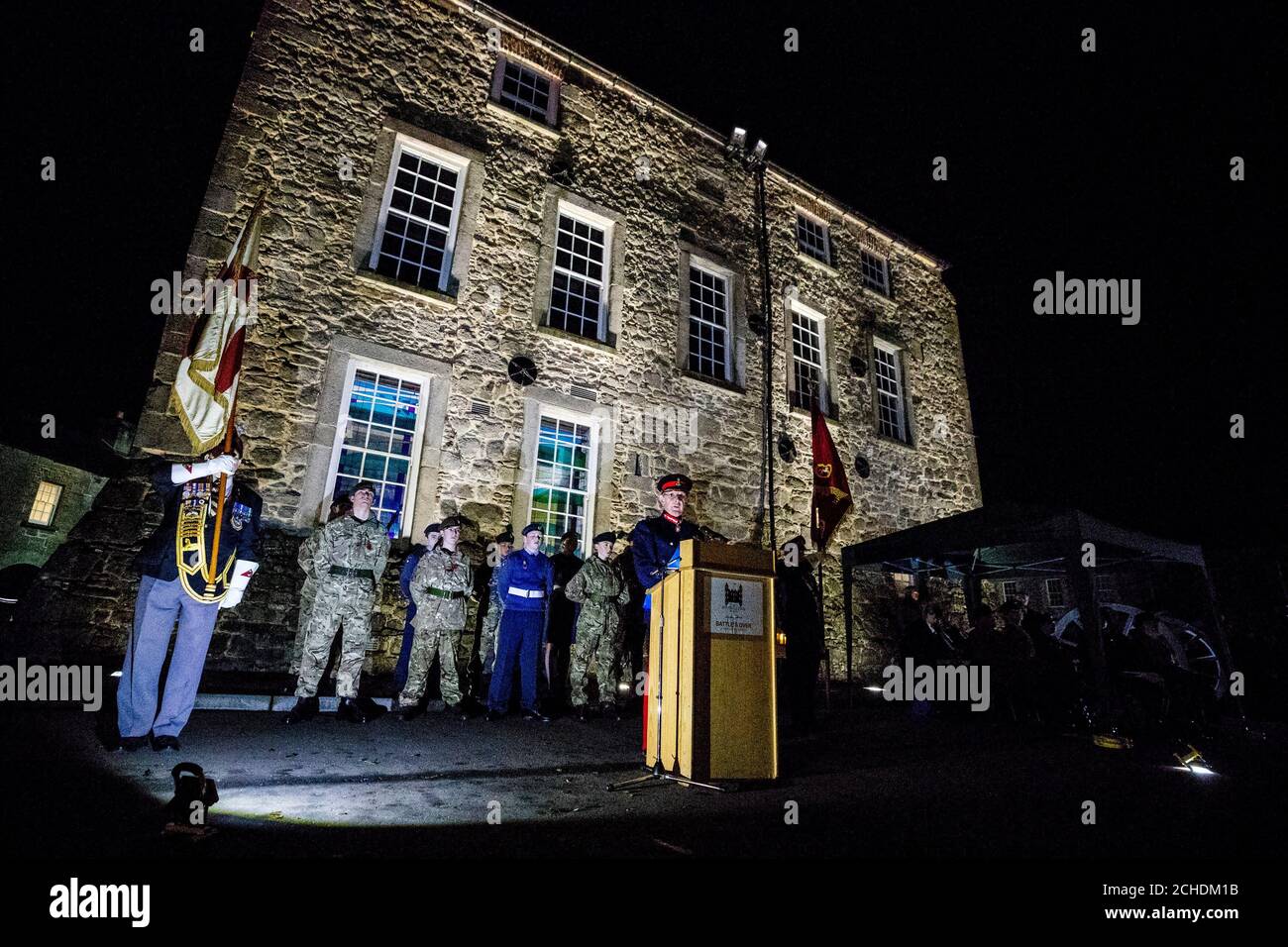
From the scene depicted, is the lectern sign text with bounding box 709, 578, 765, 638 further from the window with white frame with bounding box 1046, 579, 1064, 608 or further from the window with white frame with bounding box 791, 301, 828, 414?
the window with white frame with bounding box 1046, 579, 1064, 608

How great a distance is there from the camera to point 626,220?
10.6 m

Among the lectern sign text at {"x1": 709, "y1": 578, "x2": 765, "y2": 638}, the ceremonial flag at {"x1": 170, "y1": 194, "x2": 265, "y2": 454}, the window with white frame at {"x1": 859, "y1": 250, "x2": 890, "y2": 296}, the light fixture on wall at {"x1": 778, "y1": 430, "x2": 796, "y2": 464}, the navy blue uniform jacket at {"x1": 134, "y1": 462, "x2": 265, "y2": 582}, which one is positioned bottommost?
the lectern sign text at {"x1": 709, "y1": 578, "x2": 765, "y2": 638}

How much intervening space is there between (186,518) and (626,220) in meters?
8.66

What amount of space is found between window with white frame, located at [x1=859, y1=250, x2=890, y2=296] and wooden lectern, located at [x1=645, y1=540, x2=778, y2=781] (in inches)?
488

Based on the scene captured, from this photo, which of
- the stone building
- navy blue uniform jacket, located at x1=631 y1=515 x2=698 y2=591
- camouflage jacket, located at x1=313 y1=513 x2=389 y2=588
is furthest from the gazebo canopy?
camouflage jacket, located at x1=313 y1=513 x2=389 y2=588

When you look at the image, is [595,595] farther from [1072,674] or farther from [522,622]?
[1072,674]

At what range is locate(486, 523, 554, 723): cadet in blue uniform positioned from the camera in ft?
20.5

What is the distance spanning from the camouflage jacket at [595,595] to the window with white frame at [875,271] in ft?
35.2

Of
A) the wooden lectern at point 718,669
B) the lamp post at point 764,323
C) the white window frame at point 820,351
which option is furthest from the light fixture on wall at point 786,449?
the wooden lectern at point 718,669

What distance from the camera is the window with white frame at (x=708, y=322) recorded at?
36.2 feet

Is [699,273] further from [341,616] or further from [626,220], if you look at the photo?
[341,616]

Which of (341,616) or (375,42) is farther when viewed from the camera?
(375,42)

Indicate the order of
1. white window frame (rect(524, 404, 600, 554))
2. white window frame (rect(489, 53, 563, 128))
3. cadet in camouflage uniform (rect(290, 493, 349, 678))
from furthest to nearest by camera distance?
white window frame (rect(489, 53, 563, 128)), white window frame (rect(524, 404, 600, 554)), cadet in camouflage uniform (rect(290, 493, 349, 678))
